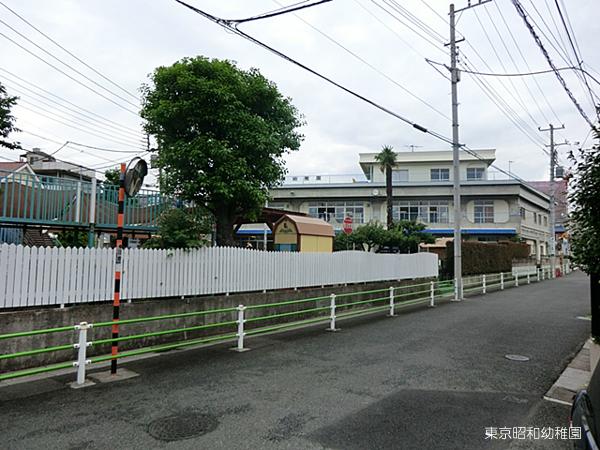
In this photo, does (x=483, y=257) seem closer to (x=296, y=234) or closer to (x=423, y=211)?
(x=423, y=211)

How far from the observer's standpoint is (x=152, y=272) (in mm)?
8570

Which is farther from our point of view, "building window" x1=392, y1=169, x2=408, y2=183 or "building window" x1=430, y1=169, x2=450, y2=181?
"building window" x1=392, y1=169, x2=408, y2=183

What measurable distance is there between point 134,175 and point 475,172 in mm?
45119

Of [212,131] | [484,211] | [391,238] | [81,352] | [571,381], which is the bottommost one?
[571,381]

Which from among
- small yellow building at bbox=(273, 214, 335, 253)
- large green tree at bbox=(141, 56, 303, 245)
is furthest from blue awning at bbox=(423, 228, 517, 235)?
large green tree at bbox=(141, 56, 303, 245)

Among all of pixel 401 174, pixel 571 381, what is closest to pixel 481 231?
pixel 401 174

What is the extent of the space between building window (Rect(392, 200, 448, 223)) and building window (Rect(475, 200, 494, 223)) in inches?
116

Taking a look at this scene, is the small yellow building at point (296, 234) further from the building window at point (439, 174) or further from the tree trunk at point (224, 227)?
the building window at point (439, 174)

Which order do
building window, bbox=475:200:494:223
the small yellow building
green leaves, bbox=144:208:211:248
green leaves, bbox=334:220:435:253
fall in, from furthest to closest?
building window, bbox=475:200:494:223
green leaves, bbox=334:220:435:253
the small yellow building
green leaves, bbox=144:208:211:248

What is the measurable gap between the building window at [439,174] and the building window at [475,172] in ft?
7.39

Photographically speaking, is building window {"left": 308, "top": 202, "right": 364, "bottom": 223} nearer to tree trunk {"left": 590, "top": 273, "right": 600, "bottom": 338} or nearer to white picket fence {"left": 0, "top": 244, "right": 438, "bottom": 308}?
white picket fence {"left": 0, "top": 244, "right": 438, "bottom": 308}

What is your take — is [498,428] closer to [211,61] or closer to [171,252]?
[171,252]

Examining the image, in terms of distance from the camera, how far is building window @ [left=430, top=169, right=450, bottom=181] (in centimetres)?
4666

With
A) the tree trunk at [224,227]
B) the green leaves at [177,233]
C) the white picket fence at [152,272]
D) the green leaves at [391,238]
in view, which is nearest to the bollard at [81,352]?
the white picket fence at [152,272]
